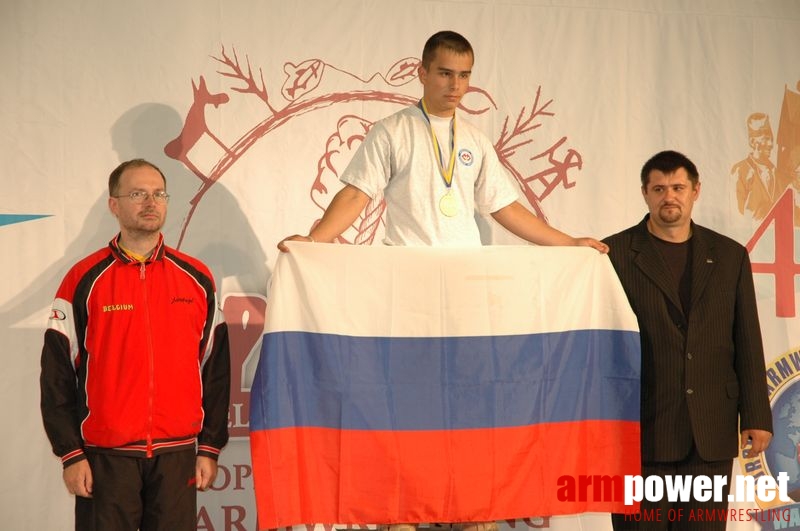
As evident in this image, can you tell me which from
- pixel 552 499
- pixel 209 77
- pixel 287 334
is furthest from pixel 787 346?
pixel 209 77

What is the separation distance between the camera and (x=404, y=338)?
113 inches

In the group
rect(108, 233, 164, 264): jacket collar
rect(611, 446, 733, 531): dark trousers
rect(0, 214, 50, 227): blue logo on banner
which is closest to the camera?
rect(108, 233, 164, 264): jacket collar

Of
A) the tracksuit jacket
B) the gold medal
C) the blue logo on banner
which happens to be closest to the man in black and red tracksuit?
the tracksuit jacket

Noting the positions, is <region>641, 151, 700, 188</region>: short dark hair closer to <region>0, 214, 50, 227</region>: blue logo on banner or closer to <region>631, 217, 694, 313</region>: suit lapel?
<region>631, 217, 694, 313</region>: suit lapel

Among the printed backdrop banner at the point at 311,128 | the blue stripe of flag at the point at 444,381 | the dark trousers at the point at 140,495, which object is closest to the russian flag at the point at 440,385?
the blue stripe of flag at the point at 444,381

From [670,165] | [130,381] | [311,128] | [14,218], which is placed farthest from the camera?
[311,128]

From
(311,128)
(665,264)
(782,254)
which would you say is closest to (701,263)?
(665,264)

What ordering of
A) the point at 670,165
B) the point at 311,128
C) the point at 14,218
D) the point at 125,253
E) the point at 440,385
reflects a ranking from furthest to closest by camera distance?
1. the point at 311,128
2. the point at 14,218
3. the point at 670,165
4. the point at 440,385
5. the point at 125,253

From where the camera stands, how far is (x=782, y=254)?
4328 millimetres

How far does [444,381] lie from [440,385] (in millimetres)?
20

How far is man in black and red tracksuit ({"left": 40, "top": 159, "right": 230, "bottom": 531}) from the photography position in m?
2.60

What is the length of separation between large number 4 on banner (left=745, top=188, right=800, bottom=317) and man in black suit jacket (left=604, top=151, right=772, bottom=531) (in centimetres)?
134

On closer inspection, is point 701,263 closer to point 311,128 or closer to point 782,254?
point 782,254

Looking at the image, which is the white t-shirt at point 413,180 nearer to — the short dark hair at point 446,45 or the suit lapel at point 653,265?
the short dark hair at point 446,45
